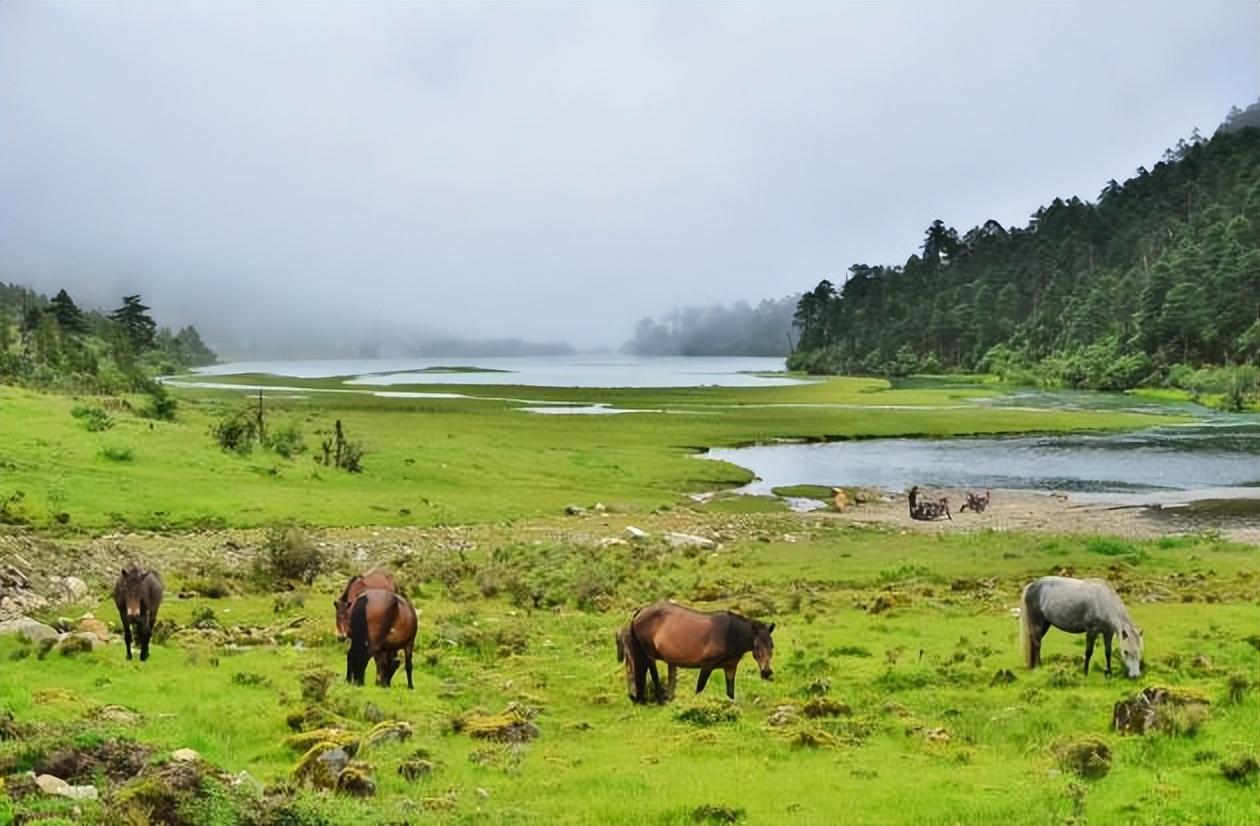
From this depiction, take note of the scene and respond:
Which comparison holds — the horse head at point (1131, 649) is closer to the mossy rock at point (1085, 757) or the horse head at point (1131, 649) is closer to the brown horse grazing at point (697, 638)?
the mossy rock at point (1085, 757)

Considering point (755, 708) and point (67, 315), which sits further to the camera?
point (67, 315)

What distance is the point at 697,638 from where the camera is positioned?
15.6 meters

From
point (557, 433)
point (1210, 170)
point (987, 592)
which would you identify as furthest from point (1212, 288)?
point (987, 592)

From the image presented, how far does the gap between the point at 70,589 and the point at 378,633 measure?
503 inches

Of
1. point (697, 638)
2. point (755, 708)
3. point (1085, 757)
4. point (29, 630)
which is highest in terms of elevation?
point (697, 638)

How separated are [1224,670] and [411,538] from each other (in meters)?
28.3

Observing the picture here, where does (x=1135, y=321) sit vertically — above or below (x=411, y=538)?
above

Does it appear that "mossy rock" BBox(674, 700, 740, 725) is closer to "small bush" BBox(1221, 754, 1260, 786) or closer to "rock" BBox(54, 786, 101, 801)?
"small bush" BBox(1221, 754, 1260, 786)

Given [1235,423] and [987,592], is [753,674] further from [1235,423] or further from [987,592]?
[1235,423]

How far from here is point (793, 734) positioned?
Result: 13.9 meters

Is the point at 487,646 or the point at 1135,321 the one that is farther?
the point at 1135,321

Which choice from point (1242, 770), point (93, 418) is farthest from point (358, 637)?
point (93, 418)

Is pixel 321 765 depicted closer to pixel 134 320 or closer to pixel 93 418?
pixel 93 418

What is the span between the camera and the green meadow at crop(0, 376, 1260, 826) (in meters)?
11.1
